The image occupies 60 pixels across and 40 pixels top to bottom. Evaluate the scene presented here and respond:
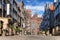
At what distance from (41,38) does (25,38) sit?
0.34m

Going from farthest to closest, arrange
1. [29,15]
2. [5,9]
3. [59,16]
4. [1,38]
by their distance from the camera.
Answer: [29,15] < [59,16] < [5,9] < [1,38]

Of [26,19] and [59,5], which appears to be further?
[26,19]

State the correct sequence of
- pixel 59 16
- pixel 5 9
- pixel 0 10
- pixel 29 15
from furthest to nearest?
pixel 29 15 < pixel 59 16 < pixel 5 9 < pixel 0 10

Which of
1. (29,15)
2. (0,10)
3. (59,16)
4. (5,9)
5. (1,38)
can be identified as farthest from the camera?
(29,15)

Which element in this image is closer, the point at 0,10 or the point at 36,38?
the point at 36,38

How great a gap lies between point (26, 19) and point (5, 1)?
61.0 metres

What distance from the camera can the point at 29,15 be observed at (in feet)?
367

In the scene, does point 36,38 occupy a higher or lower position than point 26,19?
higher

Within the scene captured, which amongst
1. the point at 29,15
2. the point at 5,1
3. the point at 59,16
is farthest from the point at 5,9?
the point at 29,15

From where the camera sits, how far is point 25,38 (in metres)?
4.73

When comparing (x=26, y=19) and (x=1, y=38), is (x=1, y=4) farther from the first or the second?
(x=26, y=19)

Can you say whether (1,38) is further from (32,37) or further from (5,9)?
(5,9)

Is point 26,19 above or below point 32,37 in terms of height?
below

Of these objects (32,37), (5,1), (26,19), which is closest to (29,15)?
(26,19)
